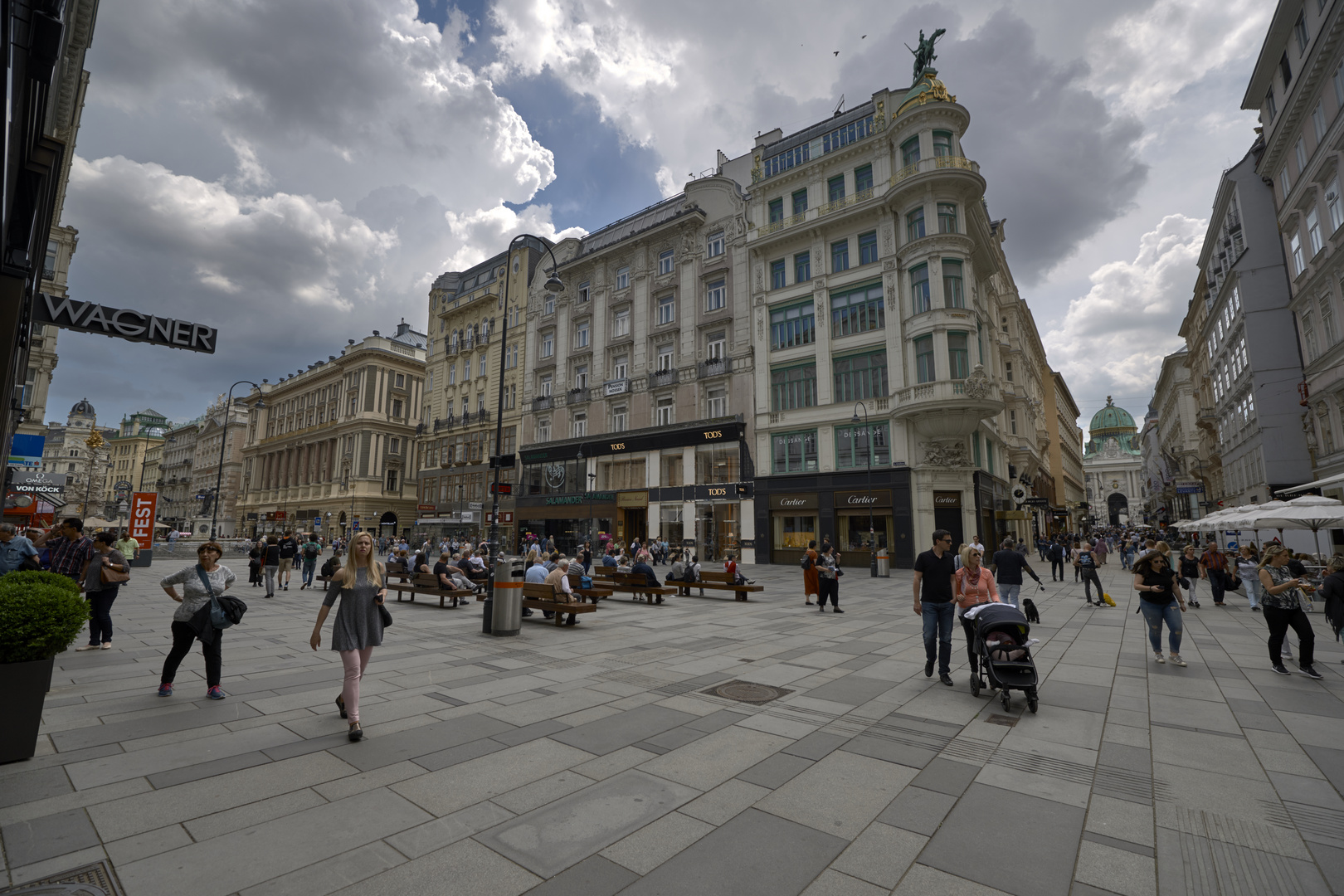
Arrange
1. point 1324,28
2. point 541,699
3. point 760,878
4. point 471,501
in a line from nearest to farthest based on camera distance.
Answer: point 760,878
point 541,699
point 1324,28
point 471,501

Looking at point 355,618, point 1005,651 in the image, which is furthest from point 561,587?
point 1005,651

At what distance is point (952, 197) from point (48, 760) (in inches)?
1377

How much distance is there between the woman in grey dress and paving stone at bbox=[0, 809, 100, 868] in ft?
6.18

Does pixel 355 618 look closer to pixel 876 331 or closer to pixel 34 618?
pixel 34 618

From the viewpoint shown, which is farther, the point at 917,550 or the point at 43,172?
the point at 917,550

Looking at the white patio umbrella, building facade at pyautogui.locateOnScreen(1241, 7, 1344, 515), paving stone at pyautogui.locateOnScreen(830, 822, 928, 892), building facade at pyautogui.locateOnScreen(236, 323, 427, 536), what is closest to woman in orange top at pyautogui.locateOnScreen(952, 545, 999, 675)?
paving stone at pyautogui.locateOnScreen(830, 822, 928, 892)

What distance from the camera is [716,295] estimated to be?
38844mm

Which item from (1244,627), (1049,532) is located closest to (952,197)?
(1244,627)

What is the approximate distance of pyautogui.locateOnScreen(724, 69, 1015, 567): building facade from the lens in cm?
2955

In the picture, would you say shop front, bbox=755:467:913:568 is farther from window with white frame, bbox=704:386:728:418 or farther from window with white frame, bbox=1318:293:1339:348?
window with white frame, bbox=1318:293:1339:348

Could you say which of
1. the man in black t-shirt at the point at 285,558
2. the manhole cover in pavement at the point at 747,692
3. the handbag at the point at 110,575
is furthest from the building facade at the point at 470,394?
the manhole cover in pavement at the point at 747,692

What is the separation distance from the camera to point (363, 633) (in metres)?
5.75

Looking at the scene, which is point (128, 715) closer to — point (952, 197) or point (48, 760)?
point (48, 760)

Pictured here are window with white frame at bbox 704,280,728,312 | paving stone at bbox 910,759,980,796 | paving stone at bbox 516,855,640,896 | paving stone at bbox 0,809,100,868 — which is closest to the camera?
paving stone at bbox 516,855,640,896
